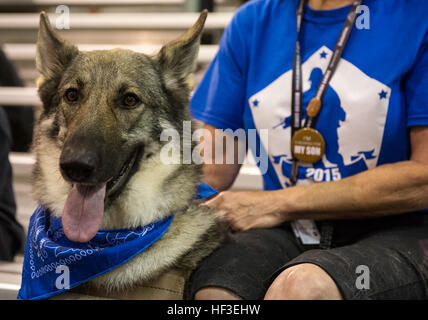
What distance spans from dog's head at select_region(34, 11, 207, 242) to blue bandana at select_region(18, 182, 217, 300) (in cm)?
9

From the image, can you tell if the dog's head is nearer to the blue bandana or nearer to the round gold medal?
the blue bandana

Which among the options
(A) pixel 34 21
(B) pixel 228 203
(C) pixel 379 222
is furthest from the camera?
(A) pixel 34 21

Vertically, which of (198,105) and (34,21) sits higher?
(34,21)

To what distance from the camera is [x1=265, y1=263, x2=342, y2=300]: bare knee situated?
112 centimetres

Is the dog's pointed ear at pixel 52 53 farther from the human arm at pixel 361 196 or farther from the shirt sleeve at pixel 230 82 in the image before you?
the human arm at pixel 361 196

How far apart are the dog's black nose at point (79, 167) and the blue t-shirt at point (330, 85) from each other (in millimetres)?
734

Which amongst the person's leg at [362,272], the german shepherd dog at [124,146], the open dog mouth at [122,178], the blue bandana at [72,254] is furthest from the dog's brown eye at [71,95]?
the person's leg at [362,272]

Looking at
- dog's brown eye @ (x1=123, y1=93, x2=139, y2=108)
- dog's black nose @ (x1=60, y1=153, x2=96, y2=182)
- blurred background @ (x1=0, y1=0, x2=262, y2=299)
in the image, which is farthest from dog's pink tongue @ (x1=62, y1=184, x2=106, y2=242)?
blurred background @ (x1=0, y1=0, x2=262, y2=299)

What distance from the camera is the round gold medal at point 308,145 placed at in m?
1.57

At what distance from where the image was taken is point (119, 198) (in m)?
1.38
